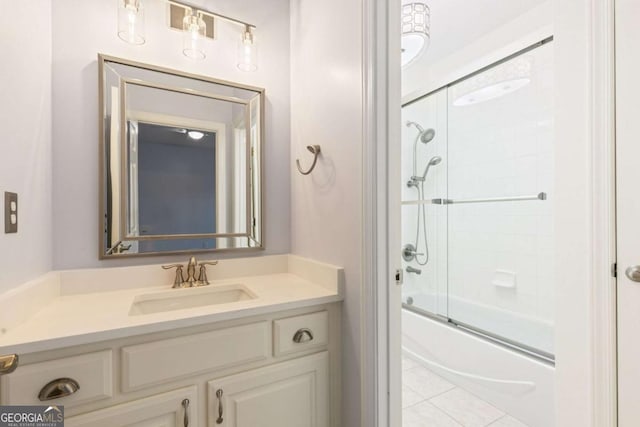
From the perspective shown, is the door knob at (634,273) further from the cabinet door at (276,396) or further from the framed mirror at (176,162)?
the framed mirror at (176,162)

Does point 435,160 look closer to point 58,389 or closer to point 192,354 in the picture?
point 192,354

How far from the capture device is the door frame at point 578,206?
40.8 inches

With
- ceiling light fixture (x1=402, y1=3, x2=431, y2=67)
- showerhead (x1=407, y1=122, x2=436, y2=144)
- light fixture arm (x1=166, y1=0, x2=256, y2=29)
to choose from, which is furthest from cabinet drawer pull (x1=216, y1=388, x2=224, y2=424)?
showerhead (x1=407, y1=122, x2=436, y2=144)

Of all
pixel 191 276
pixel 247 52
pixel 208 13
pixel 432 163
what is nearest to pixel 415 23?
pixel 247 52

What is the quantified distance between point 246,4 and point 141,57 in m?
0.63

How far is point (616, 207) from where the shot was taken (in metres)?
1.02

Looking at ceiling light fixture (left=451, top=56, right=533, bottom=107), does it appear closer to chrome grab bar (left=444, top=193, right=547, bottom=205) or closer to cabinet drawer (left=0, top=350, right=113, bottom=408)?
chrome grab bar (left=444, top=193, right=547, bottom=205)

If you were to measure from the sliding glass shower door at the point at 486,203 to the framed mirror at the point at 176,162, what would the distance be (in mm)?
1742

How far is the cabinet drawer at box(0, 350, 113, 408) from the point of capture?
736mm

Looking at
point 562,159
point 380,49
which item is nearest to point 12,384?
point 380,49

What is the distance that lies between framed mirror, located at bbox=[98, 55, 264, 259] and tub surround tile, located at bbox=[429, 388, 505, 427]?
1.43 meters

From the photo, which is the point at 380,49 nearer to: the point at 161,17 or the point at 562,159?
the point at 562,159

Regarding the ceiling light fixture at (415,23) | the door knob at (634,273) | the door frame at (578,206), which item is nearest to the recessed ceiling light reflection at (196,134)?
the door frame at (578,206)

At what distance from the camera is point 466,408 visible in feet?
5.38
